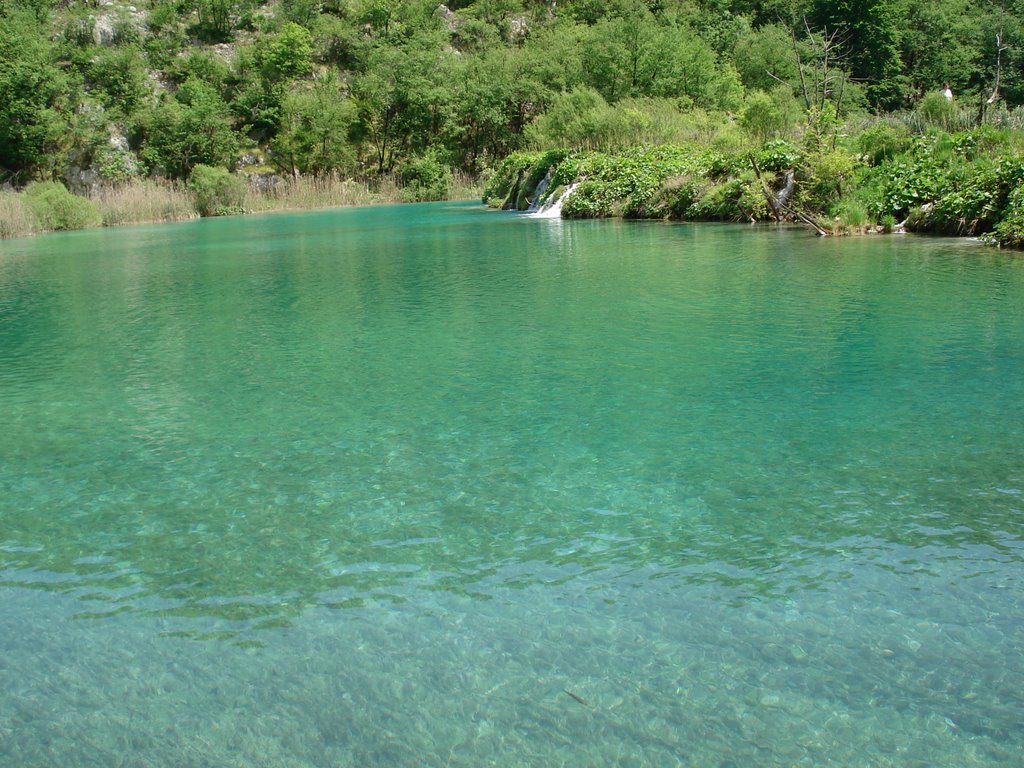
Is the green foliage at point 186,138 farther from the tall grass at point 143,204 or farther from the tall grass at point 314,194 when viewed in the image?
the tall grass at point 143,204

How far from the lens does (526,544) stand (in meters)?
4.05

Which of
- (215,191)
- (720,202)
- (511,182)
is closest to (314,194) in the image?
(215,191)

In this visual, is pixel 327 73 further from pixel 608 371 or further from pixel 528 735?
pixel 528 735

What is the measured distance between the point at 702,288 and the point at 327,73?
54.7 metres

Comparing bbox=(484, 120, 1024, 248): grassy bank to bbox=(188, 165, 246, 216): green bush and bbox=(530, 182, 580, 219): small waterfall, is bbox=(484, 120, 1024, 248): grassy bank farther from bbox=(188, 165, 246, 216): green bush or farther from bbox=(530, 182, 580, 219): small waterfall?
bbox=(188, 165, 246, 216): green bush

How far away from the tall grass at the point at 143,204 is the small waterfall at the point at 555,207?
1780cm

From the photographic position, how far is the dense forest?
155 feet

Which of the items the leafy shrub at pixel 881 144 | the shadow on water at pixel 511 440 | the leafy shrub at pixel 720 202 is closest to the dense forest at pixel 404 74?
the leafy shrub at pixel 720 202

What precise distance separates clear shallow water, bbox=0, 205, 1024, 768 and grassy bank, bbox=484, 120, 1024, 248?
25.1 ft

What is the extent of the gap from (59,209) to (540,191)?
18.7m

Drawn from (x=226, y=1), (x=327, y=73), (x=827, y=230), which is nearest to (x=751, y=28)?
(x=327, y=73)

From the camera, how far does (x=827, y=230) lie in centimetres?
1748

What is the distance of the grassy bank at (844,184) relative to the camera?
1549cm

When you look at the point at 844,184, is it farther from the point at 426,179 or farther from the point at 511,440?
the point at 426,179
